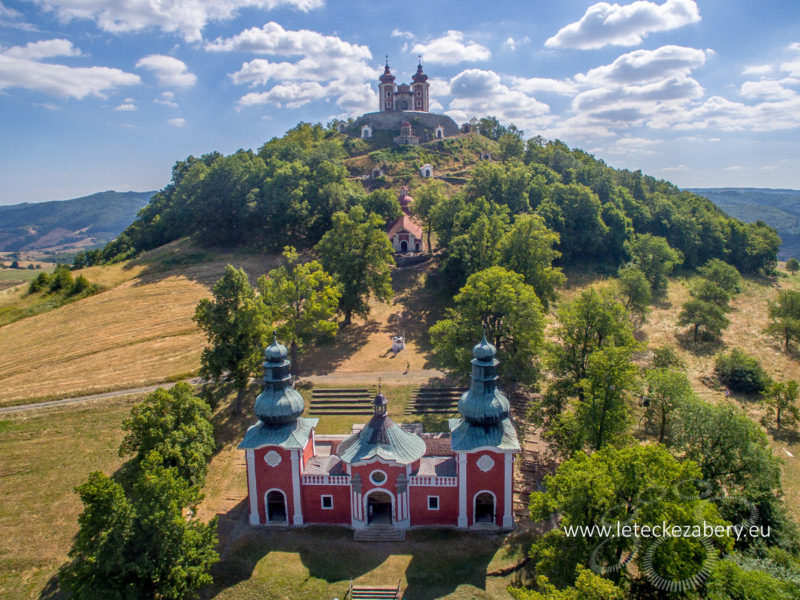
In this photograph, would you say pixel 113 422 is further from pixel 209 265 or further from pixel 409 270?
pixel 409 270

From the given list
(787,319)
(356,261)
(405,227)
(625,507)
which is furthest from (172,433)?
(787,319)

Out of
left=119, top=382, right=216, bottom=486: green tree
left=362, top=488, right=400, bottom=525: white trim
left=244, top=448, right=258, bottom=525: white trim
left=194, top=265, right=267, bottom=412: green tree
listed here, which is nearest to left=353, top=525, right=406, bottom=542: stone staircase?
left=362, top=488, right=400, bottom=525: white trim

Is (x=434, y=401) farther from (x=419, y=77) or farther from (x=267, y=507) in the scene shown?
(x=419, y=77)

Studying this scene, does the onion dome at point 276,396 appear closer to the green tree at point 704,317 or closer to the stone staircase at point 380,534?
the stone staircase at point 380,534

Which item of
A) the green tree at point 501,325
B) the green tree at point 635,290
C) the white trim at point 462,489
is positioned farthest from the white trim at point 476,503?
the green tree at point 635,290

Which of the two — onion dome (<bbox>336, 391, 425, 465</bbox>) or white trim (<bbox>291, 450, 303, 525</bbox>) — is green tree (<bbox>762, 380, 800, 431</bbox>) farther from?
white trim (<bbox>291, 450, 303, 525</bbox>)

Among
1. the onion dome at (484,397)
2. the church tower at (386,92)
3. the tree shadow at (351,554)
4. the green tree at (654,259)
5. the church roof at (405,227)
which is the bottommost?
the tree shadow at (351,554)
